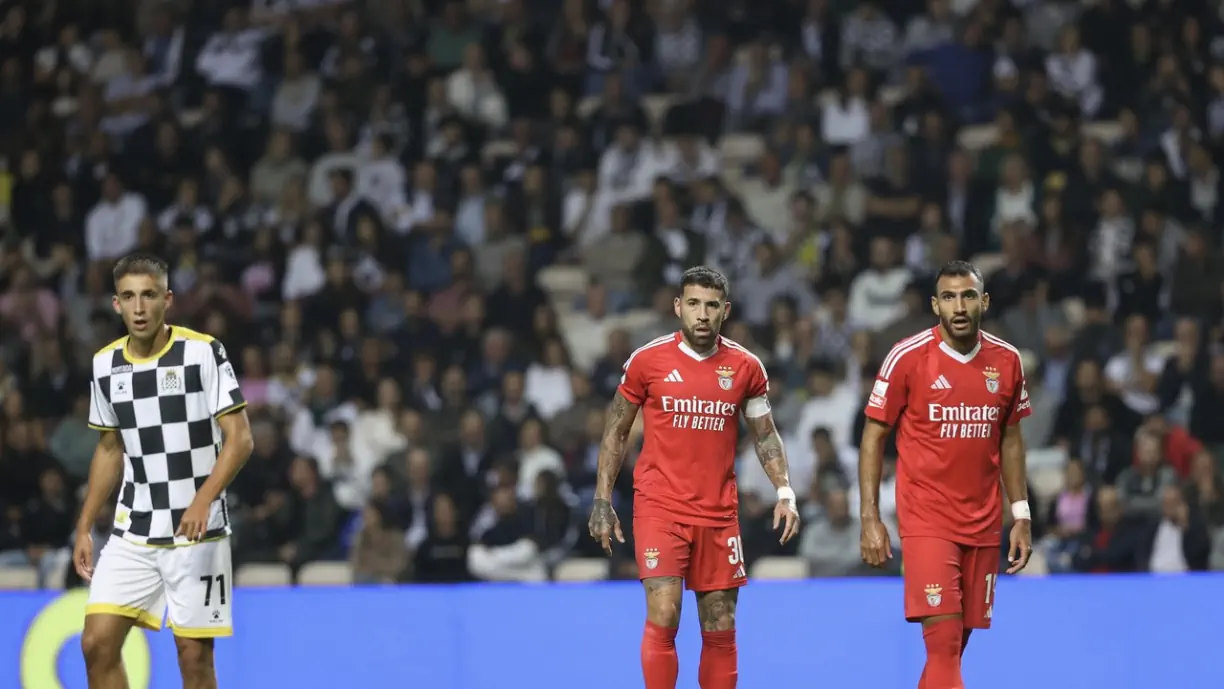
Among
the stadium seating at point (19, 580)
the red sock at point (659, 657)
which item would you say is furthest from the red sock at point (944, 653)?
the stadium seating at point (19, 580)

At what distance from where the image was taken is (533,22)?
1748cm

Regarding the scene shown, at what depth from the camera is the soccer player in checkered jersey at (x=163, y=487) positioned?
7.05 metres

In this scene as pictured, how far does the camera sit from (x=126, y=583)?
278 inches

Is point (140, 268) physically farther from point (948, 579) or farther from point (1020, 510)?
point (1020, 510)

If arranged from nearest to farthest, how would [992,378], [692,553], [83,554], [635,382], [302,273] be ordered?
[83,554] < [992,378] < [692,553] < [635,382] < [302,273]

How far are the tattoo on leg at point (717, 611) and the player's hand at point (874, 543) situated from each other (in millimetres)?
677

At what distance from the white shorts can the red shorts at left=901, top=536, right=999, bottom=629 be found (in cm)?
284

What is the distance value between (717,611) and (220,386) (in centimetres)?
232

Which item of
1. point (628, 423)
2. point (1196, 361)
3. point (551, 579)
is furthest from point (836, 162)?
point (628, 423)

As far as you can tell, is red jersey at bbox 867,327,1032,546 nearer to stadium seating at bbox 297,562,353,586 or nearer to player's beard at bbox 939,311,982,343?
player's beard at bbox 939,311,982,343

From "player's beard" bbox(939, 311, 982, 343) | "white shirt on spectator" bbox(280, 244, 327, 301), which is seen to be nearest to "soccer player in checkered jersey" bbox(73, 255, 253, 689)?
"player's beard" bbox(939, 311, 982, 343)

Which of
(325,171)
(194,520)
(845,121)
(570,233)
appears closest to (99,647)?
(194,520)

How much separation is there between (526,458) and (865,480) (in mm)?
5899

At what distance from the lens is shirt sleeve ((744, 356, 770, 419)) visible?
305 inches
